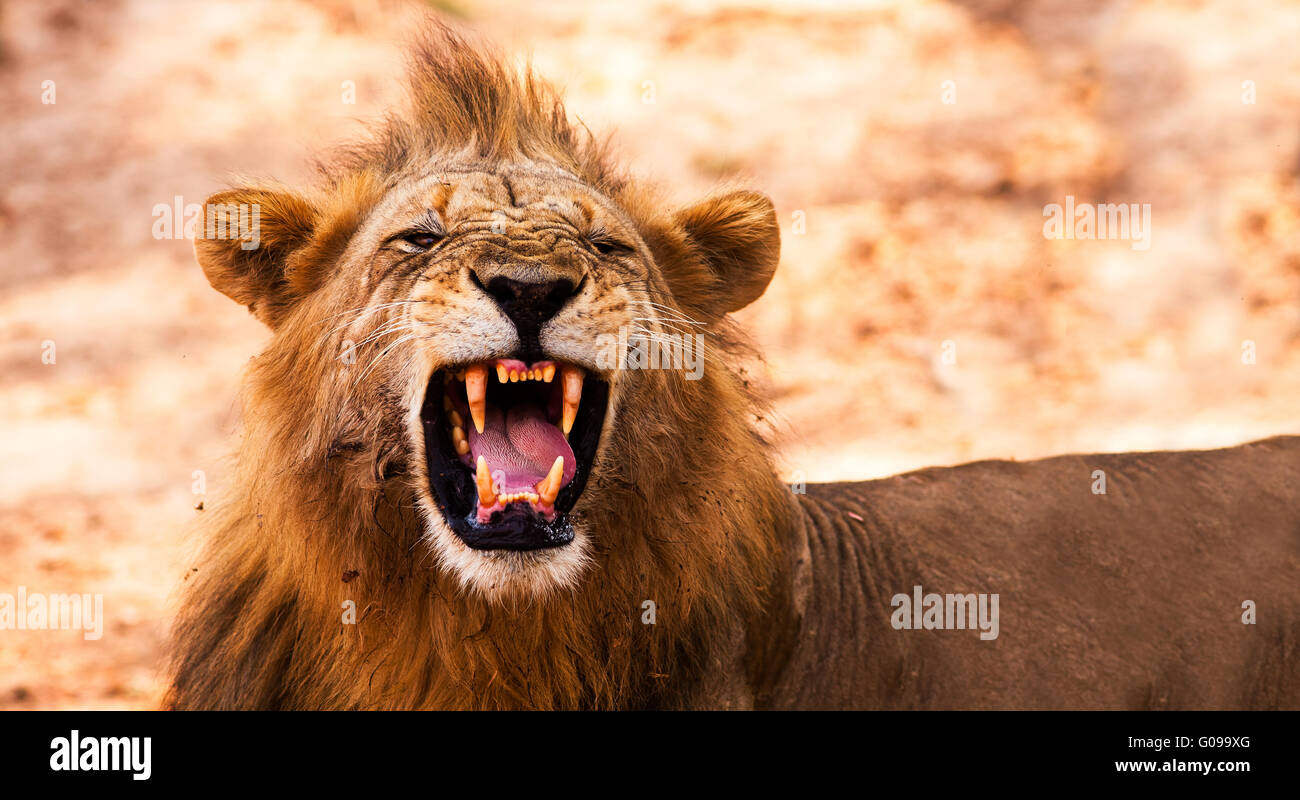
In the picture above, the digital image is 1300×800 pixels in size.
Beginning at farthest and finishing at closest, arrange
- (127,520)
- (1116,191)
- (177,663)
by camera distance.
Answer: (1116,191) → (127,520) → (177,663)

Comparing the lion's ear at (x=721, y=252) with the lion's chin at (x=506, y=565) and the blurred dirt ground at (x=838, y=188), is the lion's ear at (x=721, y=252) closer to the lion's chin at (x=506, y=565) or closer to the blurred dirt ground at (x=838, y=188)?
the lion's chin at (x=506, y=565)

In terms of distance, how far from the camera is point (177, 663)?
396 cm

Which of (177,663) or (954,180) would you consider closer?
(177,663)

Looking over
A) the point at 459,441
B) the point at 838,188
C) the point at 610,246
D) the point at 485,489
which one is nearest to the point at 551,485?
the point at 485,489

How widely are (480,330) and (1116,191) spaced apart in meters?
9.27

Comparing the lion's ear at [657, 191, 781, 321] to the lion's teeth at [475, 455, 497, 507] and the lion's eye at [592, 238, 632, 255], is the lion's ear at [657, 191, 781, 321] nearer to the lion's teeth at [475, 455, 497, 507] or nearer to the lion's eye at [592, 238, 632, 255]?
the lion's eye at [592, 238, 632, 255]

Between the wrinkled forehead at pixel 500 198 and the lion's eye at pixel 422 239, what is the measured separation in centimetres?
5

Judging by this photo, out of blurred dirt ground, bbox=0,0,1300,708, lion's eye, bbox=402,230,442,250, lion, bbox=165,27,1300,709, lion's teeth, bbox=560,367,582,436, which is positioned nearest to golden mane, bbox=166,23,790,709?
lion, bbox=165,27,1300,709

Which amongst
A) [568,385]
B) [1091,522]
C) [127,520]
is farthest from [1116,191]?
[568,385]

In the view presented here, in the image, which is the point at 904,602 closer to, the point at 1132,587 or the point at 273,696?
the point at 1132,587

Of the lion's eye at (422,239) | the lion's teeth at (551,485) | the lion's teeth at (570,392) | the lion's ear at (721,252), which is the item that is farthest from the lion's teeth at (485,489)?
the lion's ear at (721,252)

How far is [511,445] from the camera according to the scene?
10.9 ft

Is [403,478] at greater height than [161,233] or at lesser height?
lesser

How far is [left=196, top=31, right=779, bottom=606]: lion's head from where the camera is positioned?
3166mm
